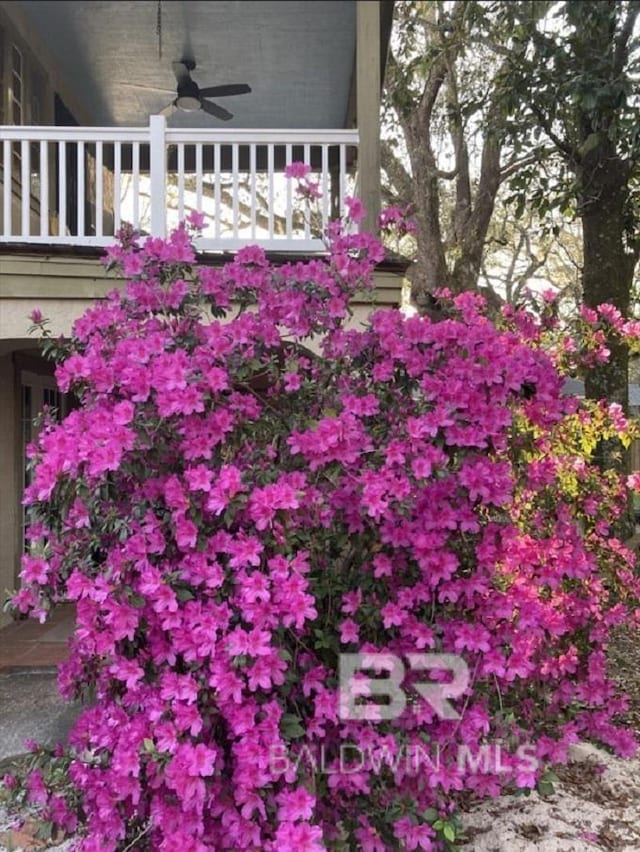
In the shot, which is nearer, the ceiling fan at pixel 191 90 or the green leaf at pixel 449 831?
the green leaf at pixel 449 831

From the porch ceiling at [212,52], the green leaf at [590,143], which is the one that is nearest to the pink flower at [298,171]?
the green leaf at [590,143]

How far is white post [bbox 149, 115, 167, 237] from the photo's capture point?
16.1 feet

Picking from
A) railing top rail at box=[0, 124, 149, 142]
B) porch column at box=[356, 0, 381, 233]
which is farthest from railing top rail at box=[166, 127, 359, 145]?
railing top rail at box=[0, 124, 149, 142]

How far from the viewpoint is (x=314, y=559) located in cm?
278

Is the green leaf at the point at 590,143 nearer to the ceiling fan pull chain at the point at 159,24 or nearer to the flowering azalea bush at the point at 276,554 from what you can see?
the flowering azalea bush at the point at 276,554

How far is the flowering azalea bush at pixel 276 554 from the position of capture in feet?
7.71

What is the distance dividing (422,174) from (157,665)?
9.90m

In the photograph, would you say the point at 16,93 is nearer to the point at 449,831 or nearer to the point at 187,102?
the point at 187,102

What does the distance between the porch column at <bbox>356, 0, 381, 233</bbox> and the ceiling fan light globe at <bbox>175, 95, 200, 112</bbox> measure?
2.65 metres

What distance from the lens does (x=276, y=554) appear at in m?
2.42

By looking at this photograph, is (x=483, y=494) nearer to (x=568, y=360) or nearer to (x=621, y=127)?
(x=568, y=360)

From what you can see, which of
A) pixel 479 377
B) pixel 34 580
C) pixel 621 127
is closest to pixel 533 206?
pixel 621 127

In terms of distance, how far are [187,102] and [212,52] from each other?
1.87 feet

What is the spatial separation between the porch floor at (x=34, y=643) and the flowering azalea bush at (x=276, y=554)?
272 centimetres
